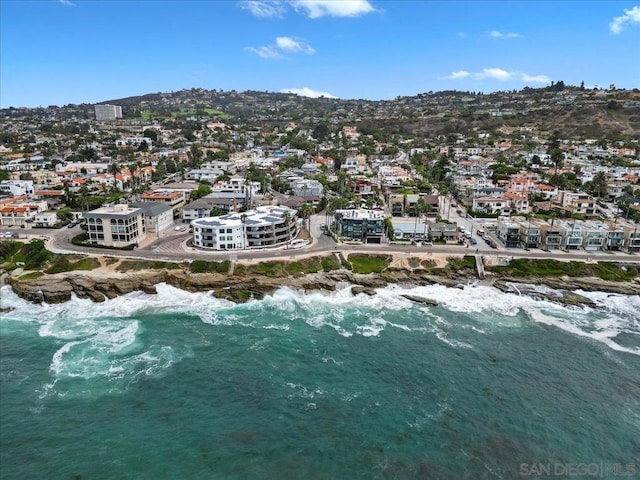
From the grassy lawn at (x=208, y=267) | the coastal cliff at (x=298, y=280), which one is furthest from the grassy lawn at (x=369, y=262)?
the grassy lawn at (x=208, y=267)

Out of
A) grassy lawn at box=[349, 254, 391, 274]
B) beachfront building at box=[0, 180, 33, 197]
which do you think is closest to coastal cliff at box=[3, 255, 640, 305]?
grassy lawn at box=[349, 254, 391, 274]

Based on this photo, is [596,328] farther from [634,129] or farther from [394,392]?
[634,129]

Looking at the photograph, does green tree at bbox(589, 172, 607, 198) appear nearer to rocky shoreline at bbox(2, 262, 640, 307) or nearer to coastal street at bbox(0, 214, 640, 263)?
coastal street at bbox(0, 214, 640, 263)

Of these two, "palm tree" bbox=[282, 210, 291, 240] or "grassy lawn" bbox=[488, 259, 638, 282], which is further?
"palm tree" bbox=[282, 210, 291, 240]

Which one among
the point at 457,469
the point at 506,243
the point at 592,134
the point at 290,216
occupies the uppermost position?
the point at 592,134

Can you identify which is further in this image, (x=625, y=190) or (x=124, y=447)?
(x=625, y=190)

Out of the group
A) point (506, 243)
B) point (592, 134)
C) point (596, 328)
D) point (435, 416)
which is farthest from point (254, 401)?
point (592, 134)

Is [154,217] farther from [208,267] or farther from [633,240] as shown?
[633,240]
